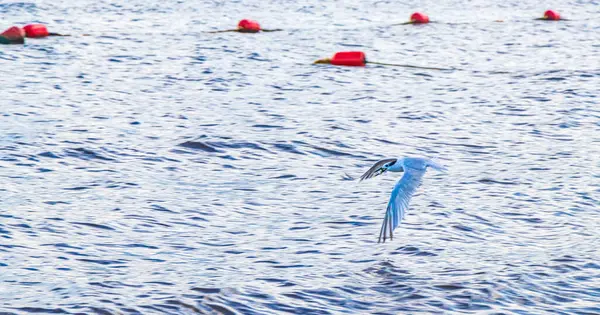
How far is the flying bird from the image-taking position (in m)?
9.84

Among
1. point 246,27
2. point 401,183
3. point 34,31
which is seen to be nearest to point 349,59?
point 246,27

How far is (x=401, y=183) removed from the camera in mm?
10141

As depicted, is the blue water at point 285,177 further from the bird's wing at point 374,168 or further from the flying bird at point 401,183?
the bird's wing at point 374,168

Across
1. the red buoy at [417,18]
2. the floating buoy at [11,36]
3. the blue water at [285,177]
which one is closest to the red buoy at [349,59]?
the blue water at [285,177]

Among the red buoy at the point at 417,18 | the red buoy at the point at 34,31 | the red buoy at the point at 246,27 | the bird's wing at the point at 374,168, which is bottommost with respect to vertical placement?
the red buoy at the point at 417,18

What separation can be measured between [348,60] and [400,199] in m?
14.5

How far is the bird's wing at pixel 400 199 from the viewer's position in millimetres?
9820

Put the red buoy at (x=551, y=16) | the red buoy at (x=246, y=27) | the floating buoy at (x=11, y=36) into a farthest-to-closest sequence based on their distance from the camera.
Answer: the red buoy at (x=551, y=16), the red buoy at (x=246, y=27), the floating buoy at (x=11, y=36)

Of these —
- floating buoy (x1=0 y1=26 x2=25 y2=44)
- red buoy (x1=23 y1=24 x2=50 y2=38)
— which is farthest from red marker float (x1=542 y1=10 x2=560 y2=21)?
floating buoy (x1=0 y1=26 x2=25 y2=44)

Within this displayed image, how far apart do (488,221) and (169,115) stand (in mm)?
7543

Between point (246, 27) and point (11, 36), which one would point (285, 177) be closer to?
point (11, 36)

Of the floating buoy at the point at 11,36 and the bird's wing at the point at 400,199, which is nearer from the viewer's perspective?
the bird's wing at the point at 400,199

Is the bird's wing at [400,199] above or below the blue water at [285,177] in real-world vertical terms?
above

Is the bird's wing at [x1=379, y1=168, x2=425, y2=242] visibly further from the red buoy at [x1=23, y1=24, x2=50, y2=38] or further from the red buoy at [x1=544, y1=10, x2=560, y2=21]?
the red buoy at [x1=544, y1=10, x2=560, y2=21]
